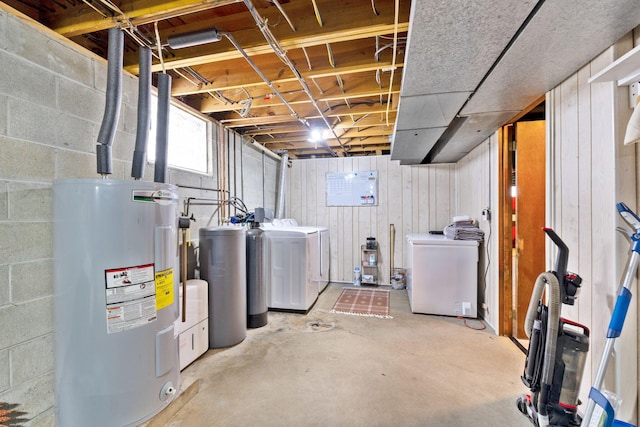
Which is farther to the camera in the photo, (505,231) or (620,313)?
(505,231)

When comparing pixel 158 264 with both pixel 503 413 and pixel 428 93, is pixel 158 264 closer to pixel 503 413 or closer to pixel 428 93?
pixel 428 93

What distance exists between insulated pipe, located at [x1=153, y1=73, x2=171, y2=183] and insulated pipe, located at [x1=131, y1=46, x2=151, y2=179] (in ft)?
0.40

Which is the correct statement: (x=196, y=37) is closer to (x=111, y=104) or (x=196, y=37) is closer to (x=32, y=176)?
(x=111, y=104)

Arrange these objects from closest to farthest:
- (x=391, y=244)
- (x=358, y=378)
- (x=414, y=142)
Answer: (x=358, y=378)
(x=414, y=142)
(x=391, y=244)

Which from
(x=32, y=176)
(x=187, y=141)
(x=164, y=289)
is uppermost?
(x=187, y=141)

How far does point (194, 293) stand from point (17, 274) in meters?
1.07

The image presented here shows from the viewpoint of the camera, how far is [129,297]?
1.29 metres

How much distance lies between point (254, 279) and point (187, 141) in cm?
169

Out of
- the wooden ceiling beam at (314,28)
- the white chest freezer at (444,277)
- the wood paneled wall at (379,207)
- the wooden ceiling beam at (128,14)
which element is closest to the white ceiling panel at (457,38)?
the wooden ceiling beam at (314,28)

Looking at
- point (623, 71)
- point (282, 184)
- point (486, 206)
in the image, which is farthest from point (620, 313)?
point (282, 184)

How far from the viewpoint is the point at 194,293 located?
220 cm

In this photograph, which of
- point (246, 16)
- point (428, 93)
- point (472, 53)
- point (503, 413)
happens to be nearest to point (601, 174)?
point (472, 53)

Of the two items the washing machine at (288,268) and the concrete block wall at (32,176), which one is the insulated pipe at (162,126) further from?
the washing machine at (288,268)

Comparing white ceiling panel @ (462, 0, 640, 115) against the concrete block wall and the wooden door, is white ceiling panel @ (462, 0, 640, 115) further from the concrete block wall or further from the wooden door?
the concrete block wall
